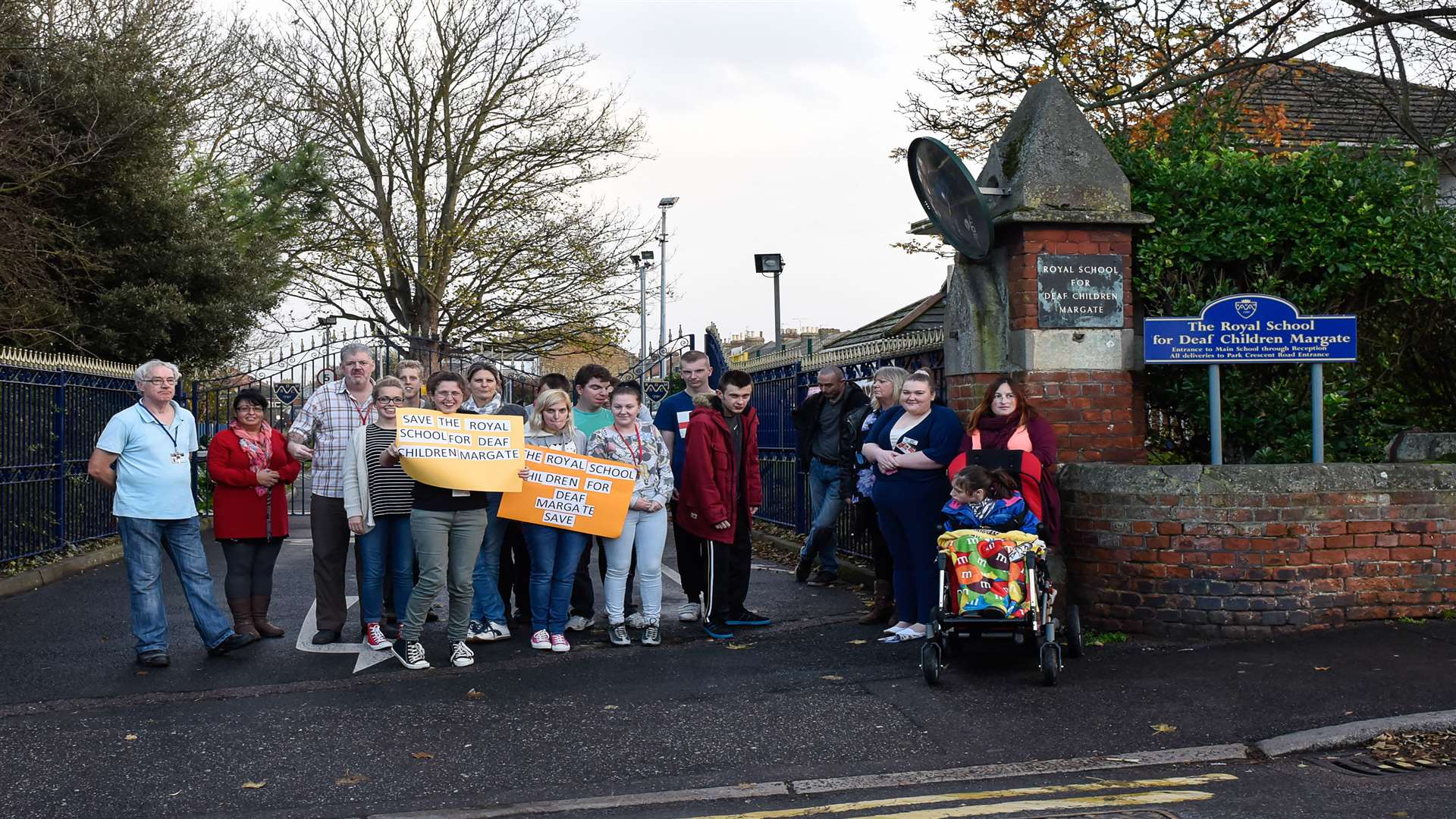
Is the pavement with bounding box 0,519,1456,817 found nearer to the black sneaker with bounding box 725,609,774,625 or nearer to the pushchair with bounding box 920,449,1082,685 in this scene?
the pushchair with bounding box 920,449,1082,685

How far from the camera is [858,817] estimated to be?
16.0 ft

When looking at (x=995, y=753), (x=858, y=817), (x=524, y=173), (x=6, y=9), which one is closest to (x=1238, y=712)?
(x=995, y=753)

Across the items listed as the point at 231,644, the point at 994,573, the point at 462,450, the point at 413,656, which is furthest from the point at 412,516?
the point at 994,573

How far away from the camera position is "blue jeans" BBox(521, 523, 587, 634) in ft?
27.2

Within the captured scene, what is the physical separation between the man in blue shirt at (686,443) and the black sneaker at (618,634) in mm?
824

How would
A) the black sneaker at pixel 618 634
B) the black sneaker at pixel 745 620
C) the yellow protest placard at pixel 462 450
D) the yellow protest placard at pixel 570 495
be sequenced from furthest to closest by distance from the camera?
the black sneaker at pixel 745 620
the black sneaker at pixel 618 634
the yellow protest placard at pixel 570 495
the yellow protest placard at pixel 462 450

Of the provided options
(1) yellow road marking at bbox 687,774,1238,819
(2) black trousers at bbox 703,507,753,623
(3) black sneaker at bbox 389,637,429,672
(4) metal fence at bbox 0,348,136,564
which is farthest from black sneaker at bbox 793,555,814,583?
(4) metal fence at bbox 0,348,136,564

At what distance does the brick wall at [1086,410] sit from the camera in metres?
8.67

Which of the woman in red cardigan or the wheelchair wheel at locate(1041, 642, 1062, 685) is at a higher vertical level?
the woman in red cardigan

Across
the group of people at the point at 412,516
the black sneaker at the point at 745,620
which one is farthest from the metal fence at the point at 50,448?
the black sneaker at the point at 745,620

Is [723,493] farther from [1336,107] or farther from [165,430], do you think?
[1336,107]

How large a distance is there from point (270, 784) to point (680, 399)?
17.0 ft

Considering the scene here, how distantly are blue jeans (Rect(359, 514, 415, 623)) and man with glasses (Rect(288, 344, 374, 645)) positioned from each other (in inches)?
10.8

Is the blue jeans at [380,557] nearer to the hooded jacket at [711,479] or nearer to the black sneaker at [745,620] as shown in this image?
the hooded jacket at [711,479]
